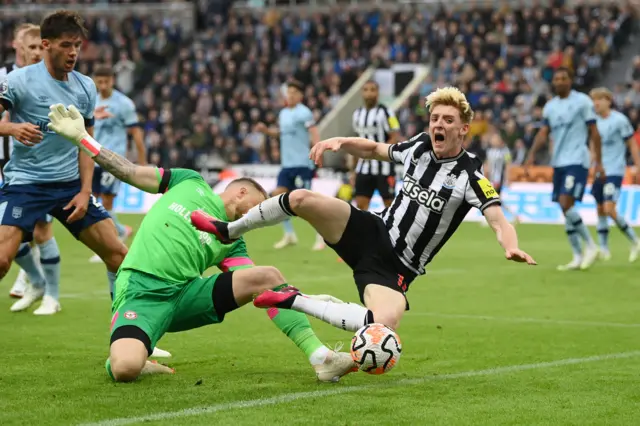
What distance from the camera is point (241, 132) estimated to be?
31.9 m

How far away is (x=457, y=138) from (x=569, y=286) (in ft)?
19.1

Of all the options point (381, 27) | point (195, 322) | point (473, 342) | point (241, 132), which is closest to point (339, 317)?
point (195, 322)

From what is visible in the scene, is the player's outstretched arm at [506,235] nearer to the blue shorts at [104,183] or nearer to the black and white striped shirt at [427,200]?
the black and white striped shirt at [427,200]

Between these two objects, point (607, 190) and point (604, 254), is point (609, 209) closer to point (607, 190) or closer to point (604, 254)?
point (607, 190)

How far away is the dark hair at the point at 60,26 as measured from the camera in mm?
7703

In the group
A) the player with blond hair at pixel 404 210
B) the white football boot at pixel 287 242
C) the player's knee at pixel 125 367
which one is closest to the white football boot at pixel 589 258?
the white football boot at pixel 287 242

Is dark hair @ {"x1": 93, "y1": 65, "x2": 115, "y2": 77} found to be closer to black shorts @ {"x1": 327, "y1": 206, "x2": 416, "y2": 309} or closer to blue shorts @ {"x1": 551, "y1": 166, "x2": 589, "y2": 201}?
blue shorts @ {"x1": 551, "y1": 166, "x2": 589, "y2": 201}

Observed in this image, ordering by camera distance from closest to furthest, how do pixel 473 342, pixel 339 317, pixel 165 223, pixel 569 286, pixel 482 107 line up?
pixel 339 317 → pixel 165 223 → pixel 473 342 → pixel 569 286 → pixel 482 107

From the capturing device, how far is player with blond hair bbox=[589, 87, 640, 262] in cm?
1559

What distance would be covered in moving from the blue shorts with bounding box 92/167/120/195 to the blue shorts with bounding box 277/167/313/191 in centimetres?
341

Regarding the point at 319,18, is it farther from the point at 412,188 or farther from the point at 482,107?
the point at 412,188

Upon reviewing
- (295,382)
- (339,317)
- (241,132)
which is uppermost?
(339,317)

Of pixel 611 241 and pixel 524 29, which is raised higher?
pixel 524 29

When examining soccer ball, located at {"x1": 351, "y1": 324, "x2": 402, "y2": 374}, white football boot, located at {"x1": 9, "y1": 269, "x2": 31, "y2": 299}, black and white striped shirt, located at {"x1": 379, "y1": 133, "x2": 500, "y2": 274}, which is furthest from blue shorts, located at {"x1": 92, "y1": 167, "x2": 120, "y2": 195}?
soccer ball, located at {"x1": 351, "y1": 324, "x2": 402, "y2": 374}
